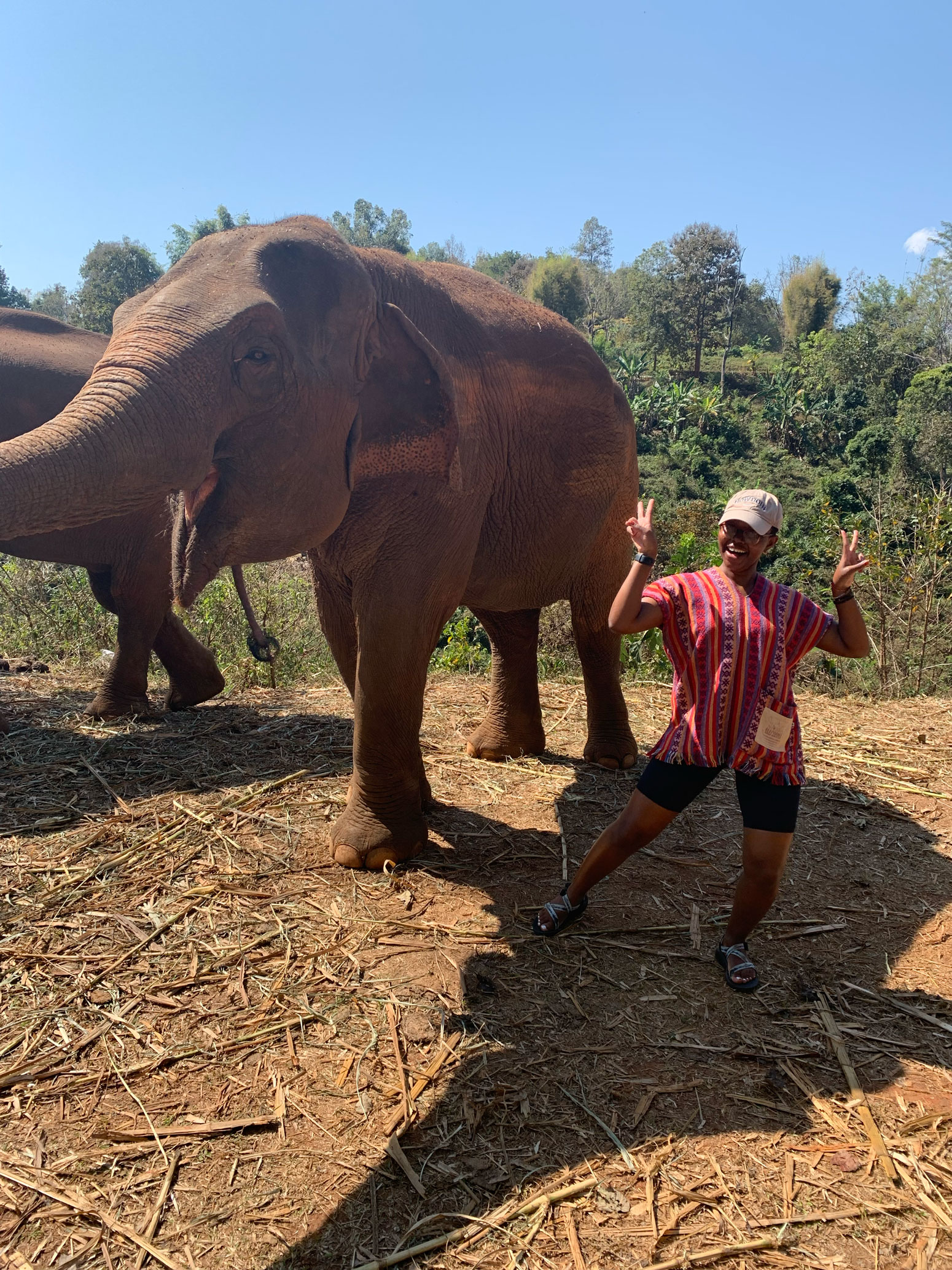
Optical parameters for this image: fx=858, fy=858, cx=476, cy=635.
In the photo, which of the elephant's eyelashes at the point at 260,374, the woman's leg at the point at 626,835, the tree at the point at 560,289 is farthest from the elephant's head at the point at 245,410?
the tree at the point at 560,289

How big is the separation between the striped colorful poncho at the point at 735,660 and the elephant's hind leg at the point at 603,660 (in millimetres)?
2372

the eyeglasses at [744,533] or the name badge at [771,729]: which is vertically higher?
the eyeglasses at [744,533]

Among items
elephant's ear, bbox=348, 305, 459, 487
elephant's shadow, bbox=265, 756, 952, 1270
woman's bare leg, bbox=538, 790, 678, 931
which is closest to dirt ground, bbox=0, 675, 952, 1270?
elephant's shadow, bbox=265, 756, 952, 1270

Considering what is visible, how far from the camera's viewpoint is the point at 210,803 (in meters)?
4.32

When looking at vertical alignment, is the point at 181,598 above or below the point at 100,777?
above

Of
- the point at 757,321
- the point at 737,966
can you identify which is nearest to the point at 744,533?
the point at 737,966

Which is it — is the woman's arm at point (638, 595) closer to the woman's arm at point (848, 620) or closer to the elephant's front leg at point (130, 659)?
the woman's arm at point (848, 620)

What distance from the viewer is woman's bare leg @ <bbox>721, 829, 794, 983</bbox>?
2736 millimetres

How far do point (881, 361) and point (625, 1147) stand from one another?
52.8 m

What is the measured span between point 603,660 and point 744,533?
8.76 feet

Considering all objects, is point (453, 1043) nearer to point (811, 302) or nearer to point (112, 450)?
point (112, 450)

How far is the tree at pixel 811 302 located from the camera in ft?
219

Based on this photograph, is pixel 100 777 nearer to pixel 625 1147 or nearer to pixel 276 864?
pixel 276 864

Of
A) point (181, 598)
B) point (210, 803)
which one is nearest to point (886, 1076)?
point (181, 598)
